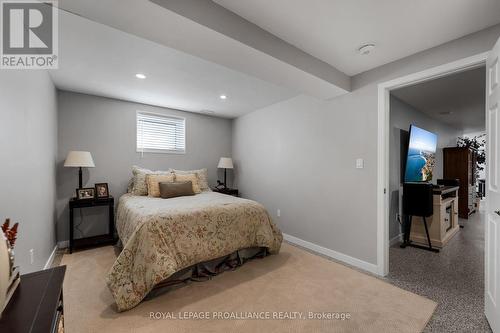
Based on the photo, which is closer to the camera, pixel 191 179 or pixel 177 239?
pixel 177 239

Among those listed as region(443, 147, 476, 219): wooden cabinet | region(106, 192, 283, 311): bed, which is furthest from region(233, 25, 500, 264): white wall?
region(443, 147, 476, 219): wooden cabinet

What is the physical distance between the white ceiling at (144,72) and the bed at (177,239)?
1625mm

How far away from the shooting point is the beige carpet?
1.67m

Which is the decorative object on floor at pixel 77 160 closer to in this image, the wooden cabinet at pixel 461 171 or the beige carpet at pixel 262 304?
the beige carpet at pixel 262 304

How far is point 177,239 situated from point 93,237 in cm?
214

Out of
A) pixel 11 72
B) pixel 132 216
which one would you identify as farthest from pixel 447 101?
pixel 11 72

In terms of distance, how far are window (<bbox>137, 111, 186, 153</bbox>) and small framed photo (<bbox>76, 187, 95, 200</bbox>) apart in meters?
0.99

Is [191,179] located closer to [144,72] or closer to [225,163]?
[225,163]

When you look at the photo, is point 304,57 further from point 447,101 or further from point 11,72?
point 447,101

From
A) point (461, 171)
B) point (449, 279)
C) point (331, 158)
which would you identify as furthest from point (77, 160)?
point (461, 171)

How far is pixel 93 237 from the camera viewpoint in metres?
3.39

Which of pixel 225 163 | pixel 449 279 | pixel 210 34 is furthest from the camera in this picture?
pixel 225 163

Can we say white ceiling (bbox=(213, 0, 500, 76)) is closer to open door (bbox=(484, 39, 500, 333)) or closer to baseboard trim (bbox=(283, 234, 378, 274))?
open door (bbox=(484, 39, 500, 333))

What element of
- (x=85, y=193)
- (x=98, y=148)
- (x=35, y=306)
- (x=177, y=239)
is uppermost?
(x=98, y=148)
